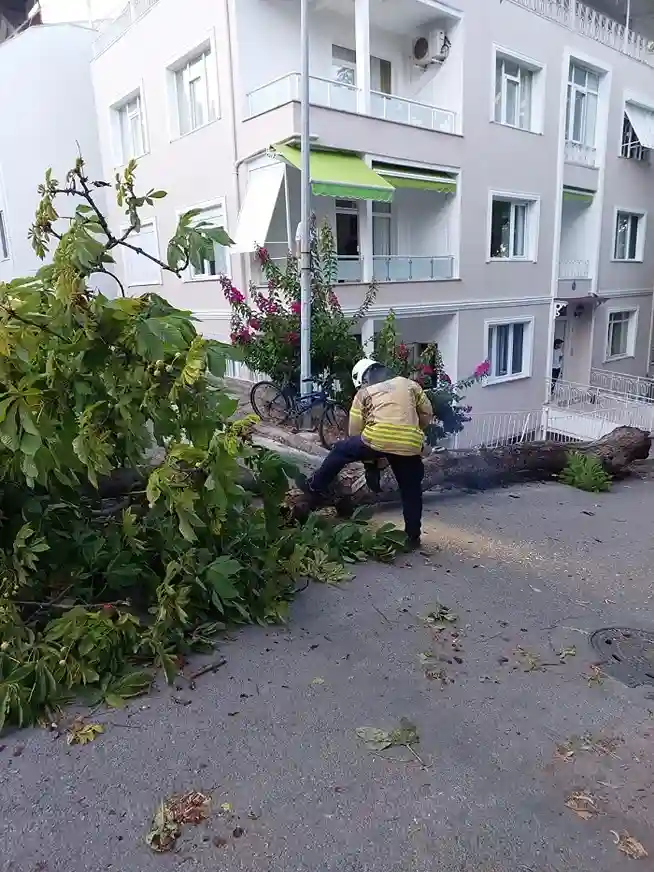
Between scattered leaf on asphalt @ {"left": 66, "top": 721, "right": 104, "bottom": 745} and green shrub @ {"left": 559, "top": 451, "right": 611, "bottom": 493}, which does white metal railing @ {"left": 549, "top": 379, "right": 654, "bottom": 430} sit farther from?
scattered leaf on asphalt @ {"left": 66, "top": 721, "right": 104, "bottom": 745}

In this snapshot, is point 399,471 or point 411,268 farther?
point 411,268

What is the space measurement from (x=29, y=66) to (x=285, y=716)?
20369mm

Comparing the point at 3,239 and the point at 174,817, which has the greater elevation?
the point at 3,239

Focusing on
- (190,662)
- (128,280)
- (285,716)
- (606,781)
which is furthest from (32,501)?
(128,280)

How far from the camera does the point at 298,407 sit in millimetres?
9242

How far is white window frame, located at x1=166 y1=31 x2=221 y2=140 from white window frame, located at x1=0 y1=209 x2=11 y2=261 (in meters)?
8.34

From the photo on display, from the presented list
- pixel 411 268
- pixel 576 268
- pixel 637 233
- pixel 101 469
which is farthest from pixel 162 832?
pixel 637 233

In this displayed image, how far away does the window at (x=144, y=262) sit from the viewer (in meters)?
15.5

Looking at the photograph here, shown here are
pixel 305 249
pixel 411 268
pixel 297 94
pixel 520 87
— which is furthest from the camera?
pixel 520 87

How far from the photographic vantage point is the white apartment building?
11.2 meters

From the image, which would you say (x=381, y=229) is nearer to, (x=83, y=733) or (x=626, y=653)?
(x=626, y=653)

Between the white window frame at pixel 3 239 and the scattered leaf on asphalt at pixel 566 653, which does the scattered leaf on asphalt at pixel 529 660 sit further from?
the white window frame at pixel 3 239

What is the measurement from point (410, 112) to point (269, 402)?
748cm

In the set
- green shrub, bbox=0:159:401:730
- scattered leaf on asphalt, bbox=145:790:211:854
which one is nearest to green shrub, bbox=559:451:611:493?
green shrub, bbox=0:159:401:730
